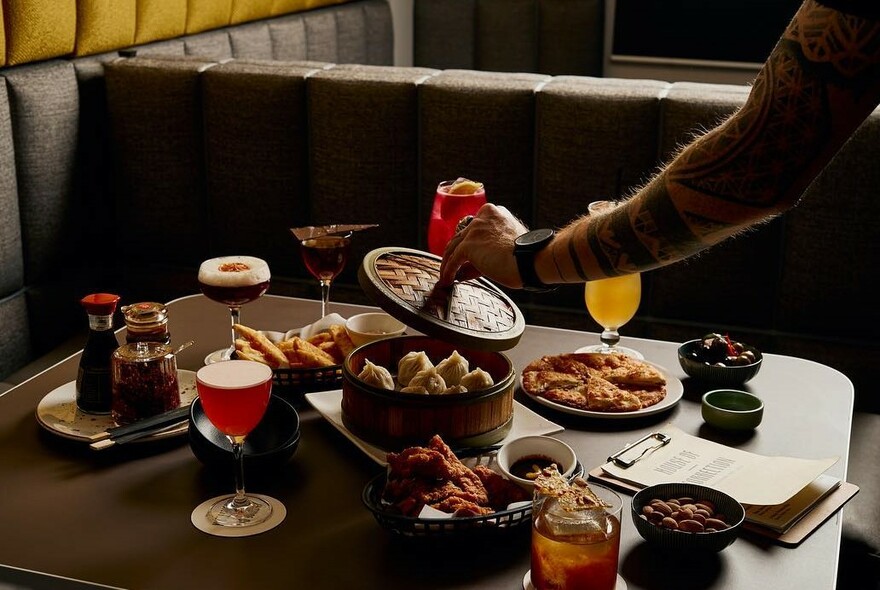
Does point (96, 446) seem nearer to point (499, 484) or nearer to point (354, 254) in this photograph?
point (499, 484)

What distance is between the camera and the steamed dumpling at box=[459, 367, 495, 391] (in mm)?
1396

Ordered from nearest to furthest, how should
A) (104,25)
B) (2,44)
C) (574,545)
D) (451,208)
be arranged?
(574,545)
(451,208)
(2,44)
(104,25)

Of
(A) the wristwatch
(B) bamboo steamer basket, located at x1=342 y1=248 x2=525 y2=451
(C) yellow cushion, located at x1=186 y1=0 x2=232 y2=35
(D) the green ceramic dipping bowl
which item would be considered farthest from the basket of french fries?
(C) yellow cushion, located at x1=186 y1=0 x2=232 y2=35

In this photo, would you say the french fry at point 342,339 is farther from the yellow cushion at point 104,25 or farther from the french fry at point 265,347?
the yellow cushion at point 104,25

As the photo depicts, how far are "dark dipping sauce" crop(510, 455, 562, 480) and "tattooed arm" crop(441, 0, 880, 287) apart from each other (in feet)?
0.89

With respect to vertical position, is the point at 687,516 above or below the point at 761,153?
below

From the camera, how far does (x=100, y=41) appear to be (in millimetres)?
2783

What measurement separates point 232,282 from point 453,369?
0.48 meters

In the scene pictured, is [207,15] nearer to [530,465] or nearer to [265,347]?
[265,347]

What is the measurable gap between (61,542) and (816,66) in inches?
39.2

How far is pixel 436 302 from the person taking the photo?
4.72ft

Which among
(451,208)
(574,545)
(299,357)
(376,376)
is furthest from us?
(451,208)

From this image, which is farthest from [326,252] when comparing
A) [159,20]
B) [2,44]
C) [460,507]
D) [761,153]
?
[159,20]

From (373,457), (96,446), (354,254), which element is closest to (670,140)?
(354,254)
